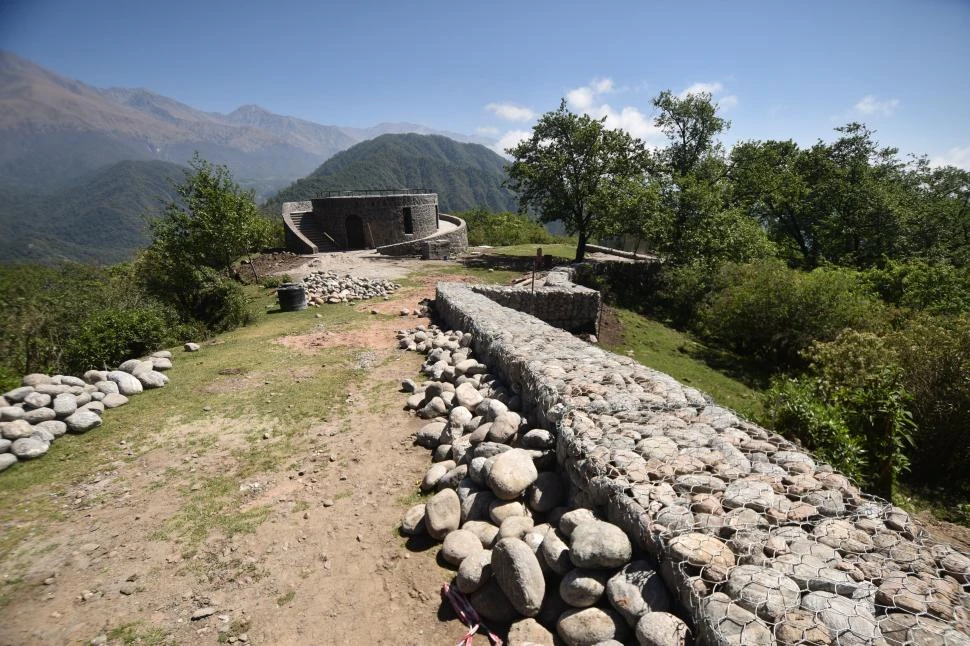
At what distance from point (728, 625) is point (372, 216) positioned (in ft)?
101

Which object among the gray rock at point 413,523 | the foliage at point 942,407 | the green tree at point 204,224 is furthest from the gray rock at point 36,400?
the foliage at point 942,407

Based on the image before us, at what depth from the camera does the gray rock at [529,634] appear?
10.2 ft

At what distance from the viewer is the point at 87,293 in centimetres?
1134

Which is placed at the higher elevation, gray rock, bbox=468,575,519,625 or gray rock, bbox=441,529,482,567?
gray rock, bbox=441,529,482,567

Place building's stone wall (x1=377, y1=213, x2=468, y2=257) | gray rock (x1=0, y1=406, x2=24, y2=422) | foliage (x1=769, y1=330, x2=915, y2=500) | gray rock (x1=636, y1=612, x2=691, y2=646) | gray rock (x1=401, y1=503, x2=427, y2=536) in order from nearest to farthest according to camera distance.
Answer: gray rock (x1=636, y1=612, x2=691, y2=646)
gray rock (x1=401, y1=503, x2=427, y2=536)
foliage (x1=769, y1=330, x2=915, y2=500)
gray rock (x1=0, y1=406, x2=24, y2=422)
building's stone wall (x1=377, y1=213, x2=468, y2=257)

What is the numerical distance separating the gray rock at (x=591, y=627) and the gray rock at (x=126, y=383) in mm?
8523

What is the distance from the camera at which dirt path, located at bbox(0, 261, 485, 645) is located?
3.51m

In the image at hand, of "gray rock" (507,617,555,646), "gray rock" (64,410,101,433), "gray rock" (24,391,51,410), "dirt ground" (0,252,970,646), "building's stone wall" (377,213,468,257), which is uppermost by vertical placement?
"building's stone wall" (377,213,468,257)

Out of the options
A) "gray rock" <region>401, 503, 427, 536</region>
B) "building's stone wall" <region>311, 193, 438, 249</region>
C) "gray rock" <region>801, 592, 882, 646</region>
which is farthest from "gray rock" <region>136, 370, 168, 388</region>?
"building's stone wall" <region>311, 193, 438, 249</region>

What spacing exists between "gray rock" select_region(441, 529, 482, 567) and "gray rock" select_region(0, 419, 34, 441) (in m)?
6.42

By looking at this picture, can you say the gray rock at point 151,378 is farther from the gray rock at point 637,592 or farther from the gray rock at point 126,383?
the gray rock at point 637,592

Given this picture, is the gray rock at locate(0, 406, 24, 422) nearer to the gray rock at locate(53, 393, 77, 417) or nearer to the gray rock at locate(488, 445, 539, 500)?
the gray rock at locate(53, 393, 77, 417)

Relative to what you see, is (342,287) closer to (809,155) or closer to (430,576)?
(430,576)

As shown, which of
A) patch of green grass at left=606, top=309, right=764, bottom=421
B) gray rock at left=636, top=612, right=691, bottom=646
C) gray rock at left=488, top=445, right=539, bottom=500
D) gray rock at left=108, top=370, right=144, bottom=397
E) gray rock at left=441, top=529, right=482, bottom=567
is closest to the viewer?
gray rock at left=636, top=612, right=691, bottom=646
